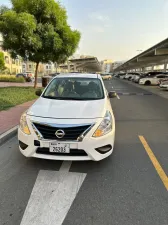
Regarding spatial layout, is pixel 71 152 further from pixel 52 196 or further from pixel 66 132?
pixel 52 196

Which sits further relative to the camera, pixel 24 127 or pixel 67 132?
pixel 24 127

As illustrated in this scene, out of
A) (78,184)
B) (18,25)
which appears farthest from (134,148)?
(18,25)

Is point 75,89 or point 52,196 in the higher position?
point 75,89

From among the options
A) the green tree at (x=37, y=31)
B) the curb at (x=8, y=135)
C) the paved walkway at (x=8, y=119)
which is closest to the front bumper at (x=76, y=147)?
the curb at (x=8, y=135)

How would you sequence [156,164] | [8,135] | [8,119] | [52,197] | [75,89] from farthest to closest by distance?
[8,119], [8,135], [75,89], [156,164], [52,197]

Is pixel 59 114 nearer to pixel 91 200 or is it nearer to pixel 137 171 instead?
pixel 91 200

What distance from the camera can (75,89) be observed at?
4.88 m

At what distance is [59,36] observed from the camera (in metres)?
13.4

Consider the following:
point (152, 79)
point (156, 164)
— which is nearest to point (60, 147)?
point (156, 164)

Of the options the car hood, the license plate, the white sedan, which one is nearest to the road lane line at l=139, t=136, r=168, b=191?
the white sedan

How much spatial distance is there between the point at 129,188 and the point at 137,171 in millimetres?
565

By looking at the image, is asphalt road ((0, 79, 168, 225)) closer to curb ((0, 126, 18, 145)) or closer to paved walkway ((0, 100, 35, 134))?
curb ((0, 126, 18, 145))

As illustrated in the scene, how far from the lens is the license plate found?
3094 millimetres

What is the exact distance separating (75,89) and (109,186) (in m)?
2.62
